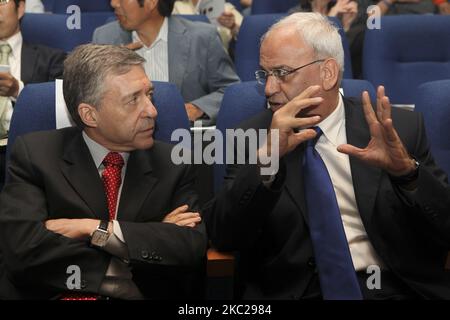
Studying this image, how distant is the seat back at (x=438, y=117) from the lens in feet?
8.63

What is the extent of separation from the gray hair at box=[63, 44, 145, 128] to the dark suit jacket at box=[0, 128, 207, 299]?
135 millimetres

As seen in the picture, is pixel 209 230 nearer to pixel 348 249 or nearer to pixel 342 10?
pixel 348 249

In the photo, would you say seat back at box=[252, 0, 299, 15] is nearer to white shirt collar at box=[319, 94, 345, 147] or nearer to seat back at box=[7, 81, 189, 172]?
seat back at box=[7, 81, 189, 172]

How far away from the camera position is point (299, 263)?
89.1 inches

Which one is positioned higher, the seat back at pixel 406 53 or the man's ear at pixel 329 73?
the man's ear at pixel 329 73

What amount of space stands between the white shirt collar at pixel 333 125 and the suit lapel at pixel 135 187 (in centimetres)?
51

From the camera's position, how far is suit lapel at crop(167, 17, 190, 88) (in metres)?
3.64

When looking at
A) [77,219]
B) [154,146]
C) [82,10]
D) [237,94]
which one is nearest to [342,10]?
[82,10]

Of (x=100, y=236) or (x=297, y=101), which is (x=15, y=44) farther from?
(x=297, y=101)

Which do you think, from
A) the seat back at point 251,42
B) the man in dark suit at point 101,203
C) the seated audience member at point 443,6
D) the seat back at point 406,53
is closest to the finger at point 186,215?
the man in dark suit at point 101,203

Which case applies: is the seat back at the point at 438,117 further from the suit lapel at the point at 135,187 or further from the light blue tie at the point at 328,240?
the suit lapel at the point at 135,187

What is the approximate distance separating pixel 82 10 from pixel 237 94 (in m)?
2.87

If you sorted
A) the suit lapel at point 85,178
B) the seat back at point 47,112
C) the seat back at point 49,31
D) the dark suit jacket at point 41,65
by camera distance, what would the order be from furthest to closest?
the seat back at point 49,31 < the dark suit jacket at point 41,65 < the seat back at point 47,112 < the suit lapel at point 85,178
